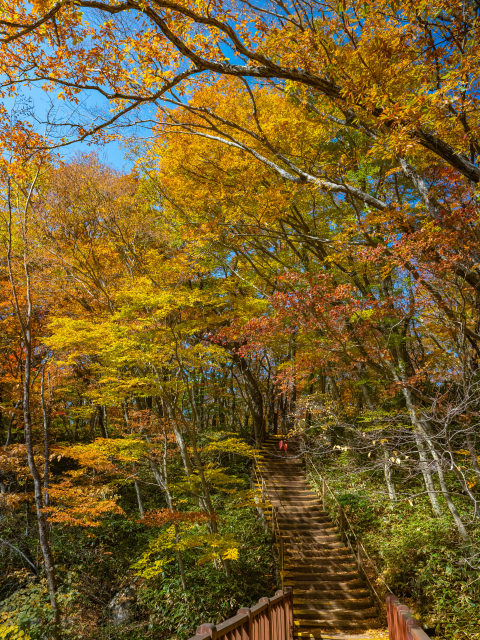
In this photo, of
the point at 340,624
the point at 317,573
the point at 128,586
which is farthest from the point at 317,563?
the point at 128,586

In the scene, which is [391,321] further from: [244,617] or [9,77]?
[9,77]

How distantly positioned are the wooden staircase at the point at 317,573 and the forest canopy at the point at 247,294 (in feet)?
2.66

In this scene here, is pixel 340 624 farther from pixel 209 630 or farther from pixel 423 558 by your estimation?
pixel 209 630

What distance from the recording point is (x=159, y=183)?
527 inches

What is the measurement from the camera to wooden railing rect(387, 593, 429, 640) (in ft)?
7.70

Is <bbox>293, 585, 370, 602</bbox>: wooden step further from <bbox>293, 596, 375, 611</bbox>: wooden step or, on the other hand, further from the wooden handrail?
the wooden handrail

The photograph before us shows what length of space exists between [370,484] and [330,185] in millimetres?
10349

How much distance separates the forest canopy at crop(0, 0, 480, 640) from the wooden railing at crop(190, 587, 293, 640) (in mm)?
2404

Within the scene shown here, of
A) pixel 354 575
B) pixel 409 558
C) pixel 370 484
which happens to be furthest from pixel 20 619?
pixel 370 484

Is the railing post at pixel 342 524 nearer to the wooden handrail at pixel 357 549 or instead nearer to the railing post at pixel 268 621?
the wooden handrail at pixel 357 549

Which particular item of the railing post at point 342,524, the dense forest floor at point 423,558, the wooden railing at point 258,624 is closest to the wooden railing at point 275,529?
the railing post at point 342,524

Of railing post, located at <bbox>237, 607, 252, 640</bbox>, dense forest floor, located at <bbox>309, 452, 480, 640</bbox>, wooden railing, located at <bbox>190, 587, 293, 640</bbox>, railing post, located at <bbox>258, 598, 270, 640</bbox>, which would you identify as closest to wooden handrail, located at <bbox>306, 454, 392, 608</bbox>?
dense forest floor, located at <bbox>309, 452, 480, 640</bbox>

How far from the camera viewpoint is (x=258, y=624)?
11.2 ft

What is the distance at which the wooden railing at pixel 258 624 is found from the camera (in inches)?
97.2
